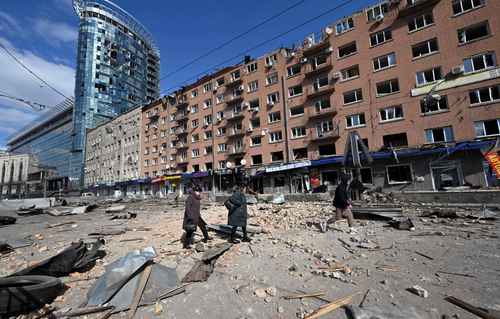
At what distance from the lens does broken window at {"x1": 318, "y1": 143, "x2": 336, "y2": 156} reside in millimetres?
26131

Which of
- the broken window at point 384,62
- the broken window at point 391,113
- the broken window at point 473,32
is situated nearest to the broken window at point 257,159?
the broken window at point 391,113

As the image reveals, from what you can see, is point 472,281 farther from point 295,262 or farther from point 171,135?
point 171,135

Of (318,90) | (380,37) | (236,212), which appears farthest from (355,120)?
(236,212)

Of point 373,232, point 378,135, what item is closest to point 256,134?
point 378,135

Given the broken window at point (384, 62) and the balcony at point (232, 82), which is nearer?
the broken window at point (384, 62)

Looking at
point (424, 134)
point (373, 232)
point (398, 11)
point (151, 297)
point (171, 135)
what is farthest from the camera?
point (171, 135)

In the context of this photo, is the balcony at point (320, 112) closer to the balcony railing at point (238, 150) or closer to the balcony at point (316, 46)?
the balcony at point (316, 46)

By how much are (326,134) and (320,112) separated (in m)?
2.93

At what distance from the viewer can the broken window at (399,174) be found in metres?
20.9

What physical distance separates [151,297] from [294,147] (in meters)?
26.4

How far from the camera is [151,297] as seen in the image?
12.2ft

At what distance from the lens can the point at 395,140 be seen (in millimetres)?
22531

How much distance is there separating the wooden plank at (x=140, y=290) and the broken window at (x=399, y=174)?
2392cm

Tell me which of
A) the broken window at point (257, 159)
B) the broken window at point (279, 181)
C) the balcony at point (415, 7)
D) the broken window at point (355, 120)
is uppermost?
the balcony at point (415, 7)
